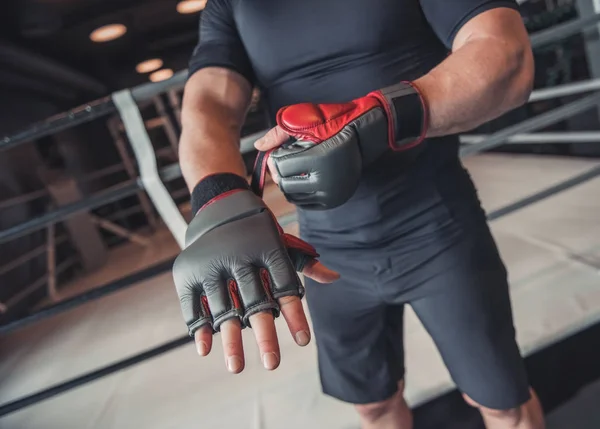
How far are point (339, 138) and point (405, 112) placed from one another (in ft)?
0.35

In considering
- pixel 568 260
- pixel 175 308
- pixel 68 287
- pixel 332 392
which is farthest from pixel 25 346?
pixel 568 260

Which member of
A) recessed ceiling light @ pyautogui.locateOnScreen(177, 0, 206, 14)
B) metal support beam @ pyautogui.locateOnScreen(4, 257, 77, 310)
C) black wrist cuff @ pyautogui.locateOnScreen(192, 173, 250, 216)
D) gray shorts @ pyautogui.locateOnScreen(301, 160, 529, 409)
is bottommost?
metal support beam @ pyautogui.locateOnScreen(4, 257, 77, 310)

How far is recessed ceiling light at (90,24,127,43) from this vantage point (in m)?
5.38

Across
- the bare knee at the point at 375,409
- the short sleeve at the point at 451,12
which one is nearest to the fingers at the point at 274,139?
the short sleeve at the point at 451,12

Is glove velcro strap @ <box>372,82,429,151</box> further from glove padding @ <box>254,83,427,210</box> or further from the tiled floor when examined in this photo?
the tiled floor

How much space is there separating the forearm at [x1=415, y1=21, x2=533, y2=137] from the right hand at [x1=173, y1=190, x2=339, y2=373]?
0.30m

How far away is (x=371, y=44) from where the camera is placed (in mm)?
767

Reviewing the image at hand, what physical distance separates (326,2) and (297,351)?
129cm

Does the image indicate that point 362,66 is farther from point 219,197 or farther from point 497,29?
point 219,197

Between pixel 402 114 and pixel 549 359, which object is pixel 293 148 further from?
pixel 549 359

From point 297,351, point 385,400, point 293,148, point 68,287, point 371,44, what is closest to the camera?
point 293,148

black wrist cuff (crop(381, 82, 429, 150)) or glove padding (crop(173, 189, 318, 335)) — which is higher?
black wrist cuff (crop(381, 82, 429, 150))

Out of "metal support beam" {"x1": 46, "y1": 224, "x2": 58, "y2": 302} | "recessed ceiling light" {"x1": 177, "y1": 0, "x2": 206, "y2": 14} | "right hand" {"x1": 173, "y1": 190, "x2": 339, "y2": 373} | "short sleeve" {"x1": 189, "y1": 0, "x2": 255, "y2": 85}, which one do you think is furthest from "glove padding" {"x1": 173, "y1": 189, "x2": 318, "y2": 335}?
"recessed ceiling light" {"x1": 177, "y1": 0, "x2": 206, "y2": 14}

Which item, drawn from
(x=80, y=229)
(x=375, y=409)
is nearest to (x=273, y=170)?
(x=375, y=409)
